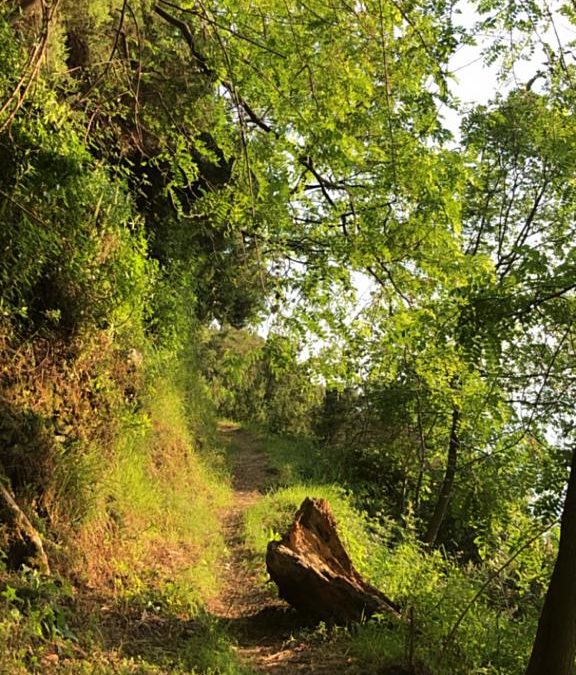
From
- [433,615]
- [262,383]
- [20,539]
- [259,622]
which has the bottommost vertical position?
[259,622]

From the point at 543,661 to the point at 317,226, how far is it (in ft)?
16.5

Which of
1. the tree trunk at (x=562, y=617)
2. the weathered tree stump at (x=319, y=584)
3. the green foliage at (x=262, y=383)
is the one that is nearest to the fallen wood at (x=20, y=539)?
the weathered tree stump at (x=319, y=584)

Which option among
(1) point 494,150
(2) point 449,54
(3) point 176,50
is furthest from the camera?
(1) point 494,150

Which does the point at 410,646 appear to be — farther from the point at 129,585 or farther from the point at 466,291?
the point at 466,291

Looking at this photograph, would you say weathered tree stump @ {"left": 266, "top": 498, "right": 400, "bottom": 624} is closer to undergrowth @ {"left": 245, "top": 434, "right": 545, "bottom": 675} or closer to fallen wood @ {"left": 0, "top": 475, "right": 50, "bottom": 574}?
undergrowth @ {"left": 245, "top": 434, "right": 545, "bottom": 675}

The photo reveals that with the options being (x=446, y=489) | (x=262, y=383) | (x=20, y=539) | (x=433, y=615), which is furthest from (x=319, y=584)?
(x=262, y=383)

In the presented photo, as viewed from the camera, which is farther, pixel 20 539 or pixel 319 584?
pixel 319 584

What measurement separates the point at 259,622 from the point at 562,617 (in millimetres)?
2777

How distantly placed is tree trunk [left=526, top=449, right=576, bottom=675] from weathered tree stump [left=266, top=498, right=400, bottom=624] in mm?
1494

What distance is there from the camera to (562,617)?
3.92 m

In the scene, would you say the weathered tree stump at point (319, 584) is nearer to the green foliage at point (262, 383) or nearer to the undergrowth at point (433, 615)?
the undergrowth at point (433, 615)

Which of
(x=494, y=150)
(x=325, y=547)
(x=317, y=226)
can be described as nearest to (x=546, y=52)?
(x=317, y=226)

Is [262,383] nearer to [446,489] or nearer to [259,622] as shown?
[446,489]

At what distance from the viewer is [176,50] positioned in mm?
7973
